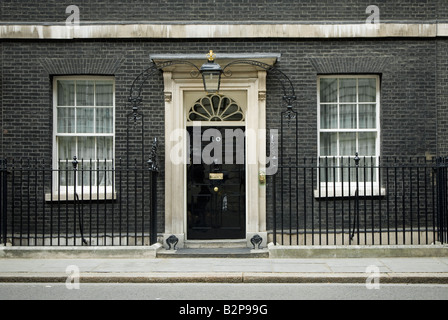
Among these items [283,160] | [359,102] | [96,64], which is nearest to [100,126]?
[96,64]

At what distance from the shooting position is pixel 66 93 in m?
11.2

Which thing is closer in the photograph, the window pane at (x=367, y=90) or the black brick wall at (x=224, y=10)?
the black brick wall at (x=224, y=10)

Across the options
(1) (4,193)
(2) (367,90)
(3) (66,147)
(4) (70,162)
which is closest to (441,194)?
(2) (367,90)

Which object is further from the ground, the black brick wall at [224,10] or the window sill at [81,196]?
the black brick wall at [224,10]

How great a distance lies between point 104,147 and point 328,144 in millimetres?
4302

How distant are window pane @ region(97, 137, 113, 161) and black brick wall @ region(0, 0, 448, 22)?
7.44 feet

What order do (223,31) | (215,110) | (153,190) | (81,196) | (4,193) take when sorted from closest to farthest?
(4,193) → (153,190) → (81,196) → (223,31) → (215,110)

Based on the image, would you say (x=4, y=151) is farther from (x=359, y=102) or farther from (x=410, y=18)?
(x=410, y=18)

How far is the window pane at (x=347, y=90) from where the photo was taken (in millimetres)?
11148

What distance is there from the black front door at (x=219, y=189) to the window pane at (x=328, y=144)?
1535 mm

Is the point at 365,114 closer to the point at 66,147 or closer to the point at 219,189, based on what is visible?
the point at 219,189

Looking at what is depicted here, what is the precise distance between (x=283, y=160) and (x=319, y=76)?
1.75 metres

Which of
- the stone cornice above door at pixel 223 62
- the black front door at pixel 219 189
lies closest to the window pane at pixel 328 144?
the black front door at pixel 219 189

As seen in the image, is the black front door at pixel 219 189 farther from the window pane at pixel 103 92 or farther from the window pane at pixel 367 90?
the window pane at pixel 367 90
